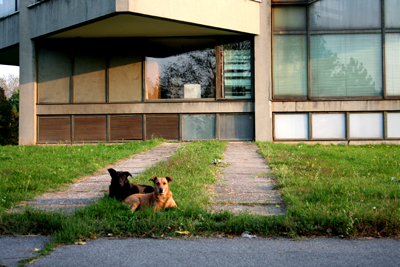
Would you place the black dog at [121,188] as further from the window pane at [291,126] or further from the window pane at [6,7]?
the window pane at [6,7]

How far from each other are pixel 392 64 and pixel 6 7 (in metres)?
15.6

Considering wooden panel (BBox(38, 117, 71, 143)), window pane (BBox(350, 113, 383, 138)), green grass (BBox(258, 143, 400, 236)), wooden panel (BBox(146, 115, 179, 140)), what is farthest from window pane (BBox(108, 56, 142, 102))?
window pane (BBox(350, 113, 383, 138))

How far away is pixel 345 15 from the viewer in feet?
44.3

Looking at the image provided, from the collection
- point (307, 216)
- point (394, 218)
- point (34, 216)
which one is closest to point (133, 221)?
point (34, 216)

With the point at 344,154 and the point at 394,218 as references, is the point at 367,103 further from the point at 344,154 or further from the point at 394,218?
the point at 394,218

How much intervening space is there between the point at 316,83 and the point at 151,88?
6.26 meters

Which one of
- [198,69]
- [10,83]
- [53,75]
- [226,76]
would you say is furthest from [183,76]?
[10,83]

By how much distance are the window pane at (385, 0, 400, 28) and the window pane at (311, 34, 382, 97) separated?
634 mm

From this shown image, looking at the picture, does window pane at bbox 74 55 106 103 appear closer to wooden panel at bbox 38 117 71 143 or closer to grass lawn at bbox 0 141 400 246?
wooden panel at bbox 38 117 71 143

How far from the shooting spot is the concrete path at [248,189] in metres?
4.84

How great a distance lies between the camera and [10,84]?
152 feet

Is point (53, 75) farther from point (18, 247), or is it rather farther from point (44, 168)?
point (18, 247)

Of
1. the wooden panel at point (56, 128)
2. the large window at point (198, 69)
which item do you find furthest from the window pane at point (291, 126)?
the wooden panel at point (56, 128)

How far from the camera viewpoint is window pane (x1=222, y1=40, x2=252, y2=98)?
1378 cm
